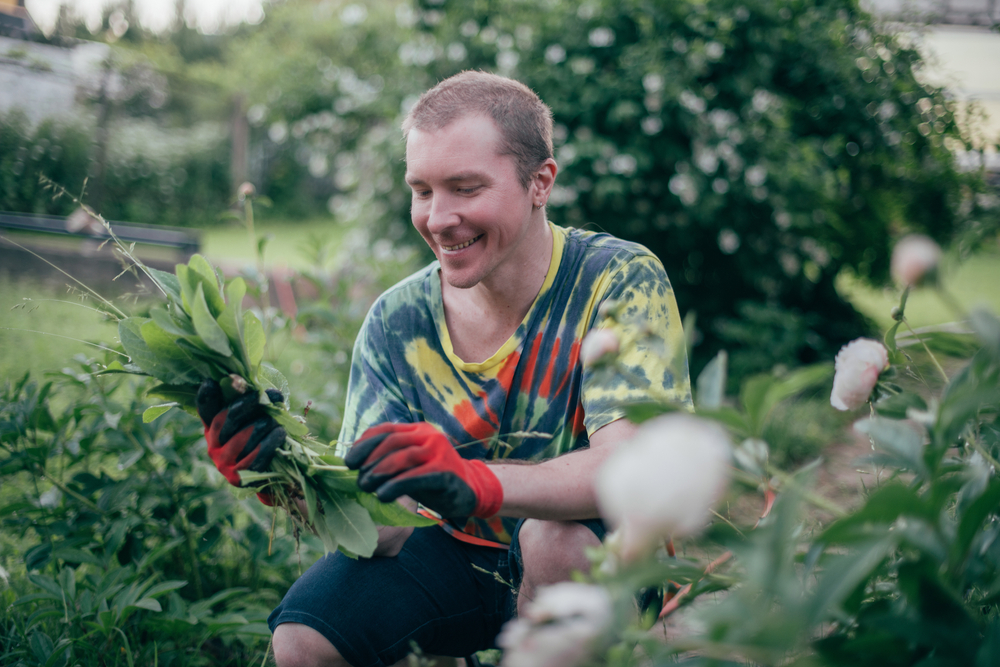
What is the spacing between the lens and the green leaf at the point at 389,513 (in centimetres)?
118

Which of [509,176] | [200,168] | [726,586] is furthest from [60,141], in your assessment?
[726,586]

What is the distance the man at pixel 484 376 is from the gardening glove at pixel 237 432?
0.20 meters

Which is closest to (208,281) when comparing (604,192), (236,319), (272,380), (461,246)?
(236,319)

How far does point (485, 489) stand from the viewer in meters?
1.10

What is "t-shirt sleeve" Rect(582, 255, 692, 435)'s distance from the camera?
129 centimetres

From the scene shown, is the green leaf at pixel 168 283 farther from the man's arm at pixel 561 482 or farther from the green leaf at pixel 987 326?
the green leaf at pixel 987 326

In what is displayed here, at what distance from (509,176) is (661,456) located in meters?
1.17

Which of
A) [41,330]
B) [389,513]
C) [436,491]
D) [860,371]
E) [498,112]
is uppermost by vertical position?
[498,112]

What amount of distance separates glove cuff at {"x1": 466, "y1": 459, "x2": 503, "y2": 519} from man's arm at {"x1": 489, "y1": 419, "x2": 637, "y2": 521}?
0.03 metres

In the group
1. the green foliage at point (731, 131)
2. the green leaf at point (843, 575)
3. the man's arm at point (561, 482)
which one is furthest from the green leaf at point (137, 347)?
the green foliage at point (731, 131)

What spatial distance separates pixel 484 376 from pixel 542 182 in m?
0.51

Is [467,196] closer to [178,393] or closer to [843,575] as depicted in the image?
[178,393]

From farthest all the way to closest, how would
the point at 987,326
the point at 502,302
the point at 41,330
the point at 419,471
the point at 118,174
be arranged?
the point at 118,174 < the point at 41,330 < the point at 502,302 < the point at 419,471 < the point at 987,326

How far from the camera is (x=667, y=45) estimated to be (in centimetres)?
356
